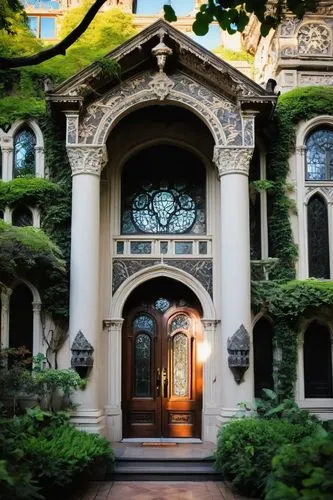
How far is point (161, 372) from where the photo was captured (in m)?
13.8

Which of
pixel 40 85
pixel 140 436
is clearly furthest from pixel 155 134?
pixel 140 436

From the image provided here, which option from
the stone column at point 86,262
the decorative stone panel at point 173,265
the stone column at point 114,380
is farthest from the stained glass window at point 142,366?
the stone column at point 86,262

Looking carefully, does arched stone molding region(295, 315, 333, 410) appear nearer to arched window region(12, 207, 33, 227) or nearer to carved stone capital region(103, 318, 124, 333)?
carved stone capital region(103, 318, 124, 333)

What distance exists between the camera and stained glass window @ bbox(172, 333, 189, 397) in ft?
45.4

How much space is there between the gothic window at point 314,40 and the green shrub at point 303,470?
10.5m

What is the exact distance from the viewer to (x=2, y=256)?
11117 mm

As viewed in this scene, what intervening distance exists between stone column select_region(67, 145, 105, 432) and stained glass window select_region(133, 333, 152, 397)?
166 cm

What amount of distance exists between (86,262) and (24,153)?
3.42 m

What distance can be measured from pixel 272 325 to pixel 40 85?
7819 mm

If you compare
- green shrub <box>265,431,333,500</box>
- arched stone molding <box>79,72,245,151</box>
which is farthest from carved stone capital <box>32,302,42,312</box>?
green shrub <box>265,431,333,500</box>

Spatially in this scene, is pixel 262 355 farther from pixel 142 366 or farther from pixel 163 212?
pixel 163 212

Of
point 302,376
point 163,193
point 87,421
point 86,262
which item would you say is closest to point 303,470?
point 87,421

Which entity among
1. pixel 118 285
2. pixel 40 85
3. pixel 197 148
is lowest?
pixel 118 285

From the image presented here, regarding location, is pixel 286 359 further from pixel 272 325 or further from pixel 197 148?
pixel 197 148
